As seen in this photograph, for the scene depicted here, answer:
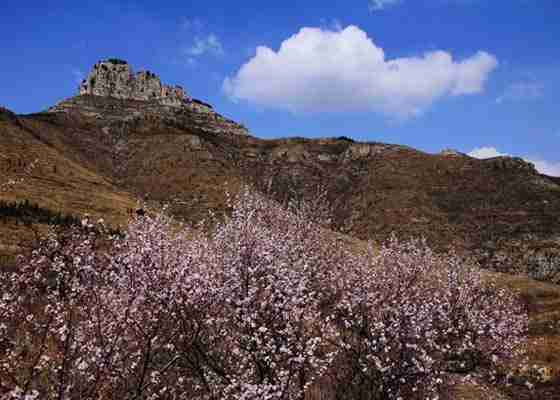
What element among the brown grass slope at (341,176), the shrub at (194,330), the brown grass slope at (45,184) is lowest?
the shrub at (194,330)

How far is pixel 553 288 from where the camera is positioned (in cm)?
5459

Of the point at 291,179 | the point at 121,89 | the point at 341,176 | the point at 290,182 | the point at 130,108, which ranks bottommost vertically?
the point at 290,182

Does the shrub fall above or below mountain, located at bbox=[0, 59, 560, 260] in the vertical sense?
below

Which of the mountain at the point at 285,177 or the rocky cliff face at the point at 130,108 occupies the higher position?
the rocky cliff face at the point at 130,108

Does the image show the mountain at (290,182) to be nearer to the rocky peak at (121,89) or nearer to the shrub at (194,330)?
the shrub at (194,330)

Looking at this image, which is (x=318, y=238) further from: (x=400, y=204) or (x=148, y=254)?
(x=400, y=204)

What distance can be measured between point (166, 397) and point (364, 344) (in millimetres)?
4913

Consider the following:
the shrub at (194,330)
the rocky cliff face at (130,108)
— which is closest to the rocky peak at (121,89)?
the rocky cliff face at (130,108)

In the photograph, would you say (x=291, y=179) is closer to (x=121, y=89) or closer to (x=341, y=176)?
(x=341, y=176)

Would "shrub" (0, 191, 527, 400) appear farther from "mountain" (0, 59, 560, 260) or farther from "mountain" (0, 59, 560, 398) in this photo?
"mountain" (0, 59, 560, 260)

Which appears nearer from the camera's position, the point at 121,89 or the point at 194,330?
the point at 194,330

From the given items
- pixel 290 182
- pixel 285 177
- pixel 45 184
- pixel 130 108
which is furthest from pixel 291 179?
pixel 130 108

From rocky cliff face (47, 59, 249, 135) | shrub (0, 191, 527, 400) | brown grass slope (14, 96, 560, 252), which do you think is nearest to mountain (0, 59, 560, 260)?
brown grass slope (14, 96, 560, 252)

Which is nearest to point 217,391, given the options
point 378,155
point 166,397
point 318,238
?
point 166,397
